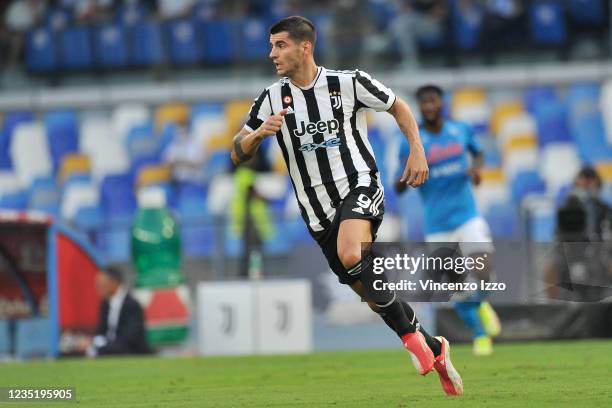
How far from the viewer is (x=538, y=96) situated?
22.0m

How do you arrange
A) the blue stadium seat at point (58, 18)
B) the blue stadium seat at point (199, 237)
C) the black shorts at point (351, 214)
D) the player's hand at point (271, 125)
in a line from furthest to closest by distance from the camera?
the blue stadium seat at point (58, 18), the blue stadium seat at point (199, 237), the black shorts at point (351, 214), the player's hand at point (271, 125)

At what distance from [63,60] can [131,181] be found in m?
3.37

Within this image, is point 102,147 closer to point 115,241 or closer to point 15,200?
point 15,200

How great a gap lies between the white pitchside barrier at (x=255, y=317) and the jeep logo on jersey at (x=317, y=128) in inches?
271

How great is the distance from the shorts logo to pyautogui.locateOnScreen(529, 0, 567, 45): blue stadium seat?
48.6 ft

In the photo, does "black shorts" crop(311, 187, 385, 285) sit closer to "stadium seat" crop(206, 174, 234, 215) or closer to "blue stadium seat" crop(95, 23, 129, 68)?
"stadium seat" crop(206, 174, 234, 215)

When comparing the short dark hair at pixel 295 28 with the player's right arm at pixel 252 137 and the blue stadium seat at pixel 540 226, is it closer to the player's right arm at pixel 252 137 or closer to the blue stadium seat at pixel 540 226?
the player's right arm at pixel 252 137

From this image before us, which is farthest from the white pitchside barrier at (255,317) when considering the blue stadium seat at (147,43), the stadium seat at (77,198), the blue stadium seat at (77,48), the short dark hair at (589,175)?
the blue stadium seat at (77,48)

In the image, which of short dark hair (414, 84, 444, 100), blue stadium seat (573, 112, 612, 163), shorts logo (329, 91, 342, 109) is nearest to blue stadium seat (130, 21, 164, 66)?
blue stadium seat (573, 112, 612, 163)

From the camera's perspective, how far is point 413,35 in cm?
2203

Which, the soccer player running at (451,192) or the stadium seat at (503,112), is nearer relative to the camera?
the soccer player running at (451,192)

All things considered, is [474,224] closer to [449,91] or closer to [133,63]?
[449,91]

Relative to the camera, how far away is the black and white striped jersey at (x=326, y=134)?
8.22 m

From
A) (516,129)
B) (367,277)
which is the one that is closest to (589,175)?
(516,129)
